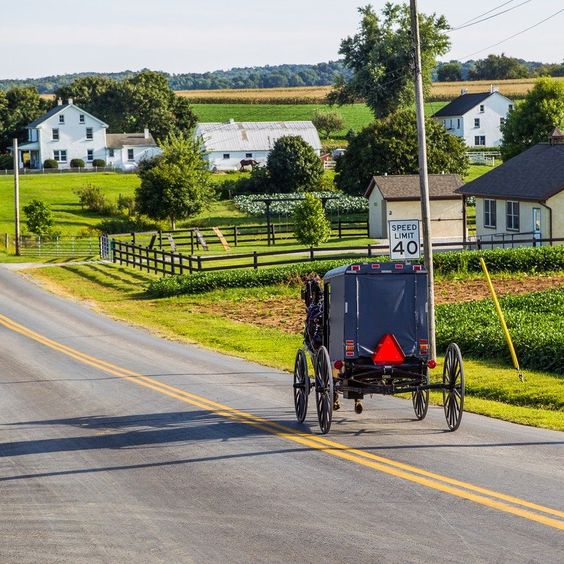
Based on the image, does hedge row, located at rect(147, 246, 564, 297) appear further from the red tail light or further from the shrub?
the shrub

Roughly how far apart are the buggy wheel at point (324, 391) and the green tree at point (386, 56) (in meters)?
92.9

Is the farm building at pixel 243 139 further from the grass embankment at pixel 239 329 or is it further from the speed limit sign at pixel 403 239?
the speed limit sign at pixel 403 239

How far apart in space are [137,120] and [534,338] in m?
124

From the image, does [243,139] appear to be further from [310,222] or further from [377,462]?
[377,462]

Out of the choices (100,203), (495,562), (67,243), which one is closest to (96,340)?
(495,562)

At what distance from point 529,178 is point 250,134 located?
7783 cm

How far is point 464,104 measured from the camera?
5335 inches

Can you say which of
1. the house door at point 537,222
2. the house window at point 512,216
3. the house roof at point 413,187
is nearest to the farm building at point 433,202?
the house roof at point 413,187

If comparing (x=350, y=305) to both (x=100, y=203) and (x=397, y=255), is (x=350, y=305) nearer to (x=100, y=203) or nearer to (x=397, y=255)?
(x=397, y=255)

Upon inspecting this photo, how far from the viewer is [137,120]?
145m

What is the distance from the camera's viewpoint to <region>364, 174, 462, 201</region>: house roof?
70.0 metres

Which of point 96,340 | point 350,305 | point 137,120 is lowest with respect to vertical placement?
point 96,340

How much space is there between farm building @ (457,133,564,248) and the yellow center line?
32.9 metres

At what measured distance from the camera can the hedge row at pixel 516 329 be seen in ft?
80.2
